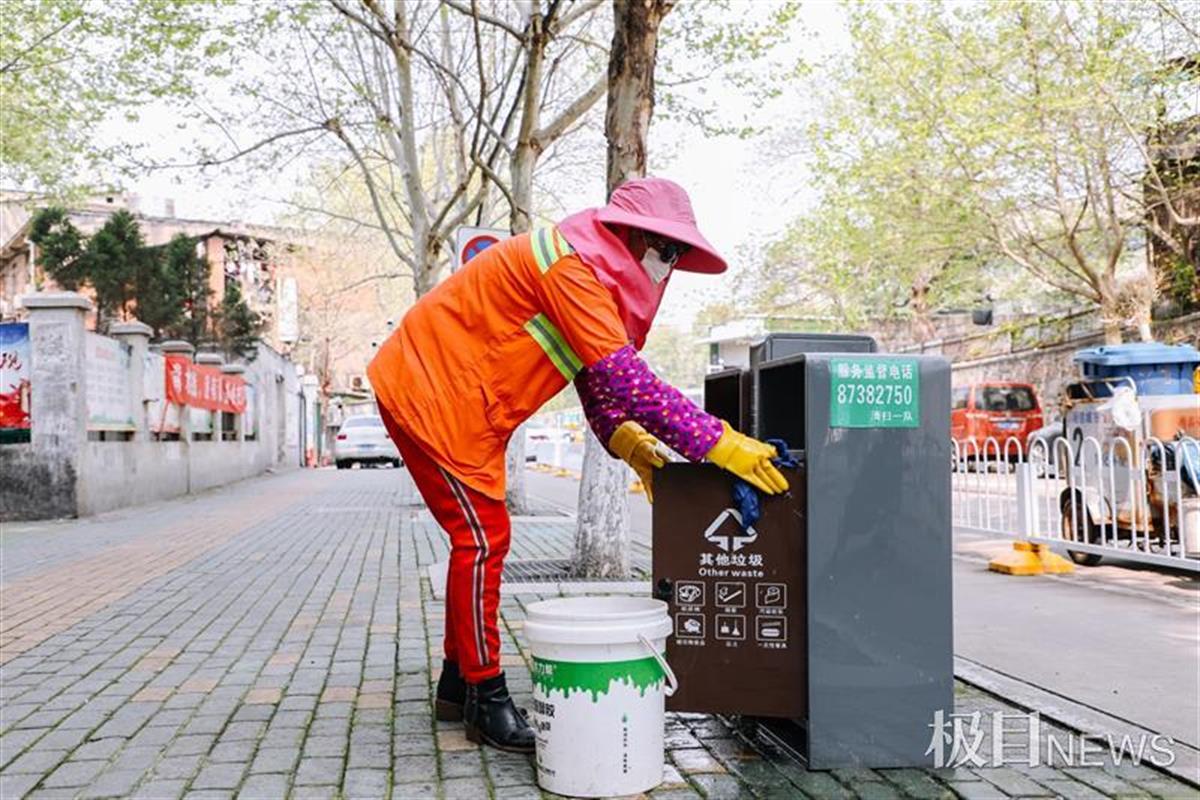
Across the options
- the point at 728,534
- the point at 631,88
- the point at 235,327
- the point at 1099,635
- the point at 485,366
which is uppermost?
the point at 235,327

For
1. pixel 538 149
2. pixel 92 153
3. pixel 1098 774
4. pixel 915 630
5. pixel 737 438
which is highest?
pixel 92 153

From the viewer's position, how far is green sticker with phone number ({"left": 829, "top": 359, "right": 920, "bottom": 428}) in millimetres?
3373

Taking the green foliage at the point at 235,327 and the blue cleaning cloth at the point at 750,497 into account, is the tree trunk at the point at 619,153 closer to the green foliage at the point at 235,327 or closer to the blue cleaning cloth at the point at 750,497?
the blue cleaning cloth at the point at 750,497

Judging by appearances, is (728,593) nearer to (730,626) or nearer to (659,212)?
(730,626)

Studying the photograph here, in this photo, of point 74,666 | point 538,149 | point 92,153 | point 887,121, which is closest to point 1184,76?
point 887,121

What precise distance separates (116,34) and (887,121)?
46.2 ft

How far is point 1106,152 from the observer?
1955 centimetres

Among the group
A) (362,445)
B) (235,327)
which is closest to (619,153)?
(235,327)

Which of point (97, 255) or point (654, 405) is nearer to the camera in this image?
point (654, 405)

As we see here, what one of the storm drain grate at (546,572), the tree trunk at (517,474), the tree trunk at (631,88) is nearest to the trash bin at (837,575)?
the storm drain grate at (546,572)

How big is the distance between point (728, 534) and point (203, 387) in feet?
60.9

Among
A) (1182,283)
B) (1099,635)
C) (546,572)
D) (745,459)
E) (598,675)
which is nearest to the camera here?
(598,675)

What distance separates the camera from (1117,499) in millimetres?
8008

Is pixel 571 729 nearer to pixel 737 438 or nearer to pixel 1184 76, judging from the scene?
pixel 737 438
